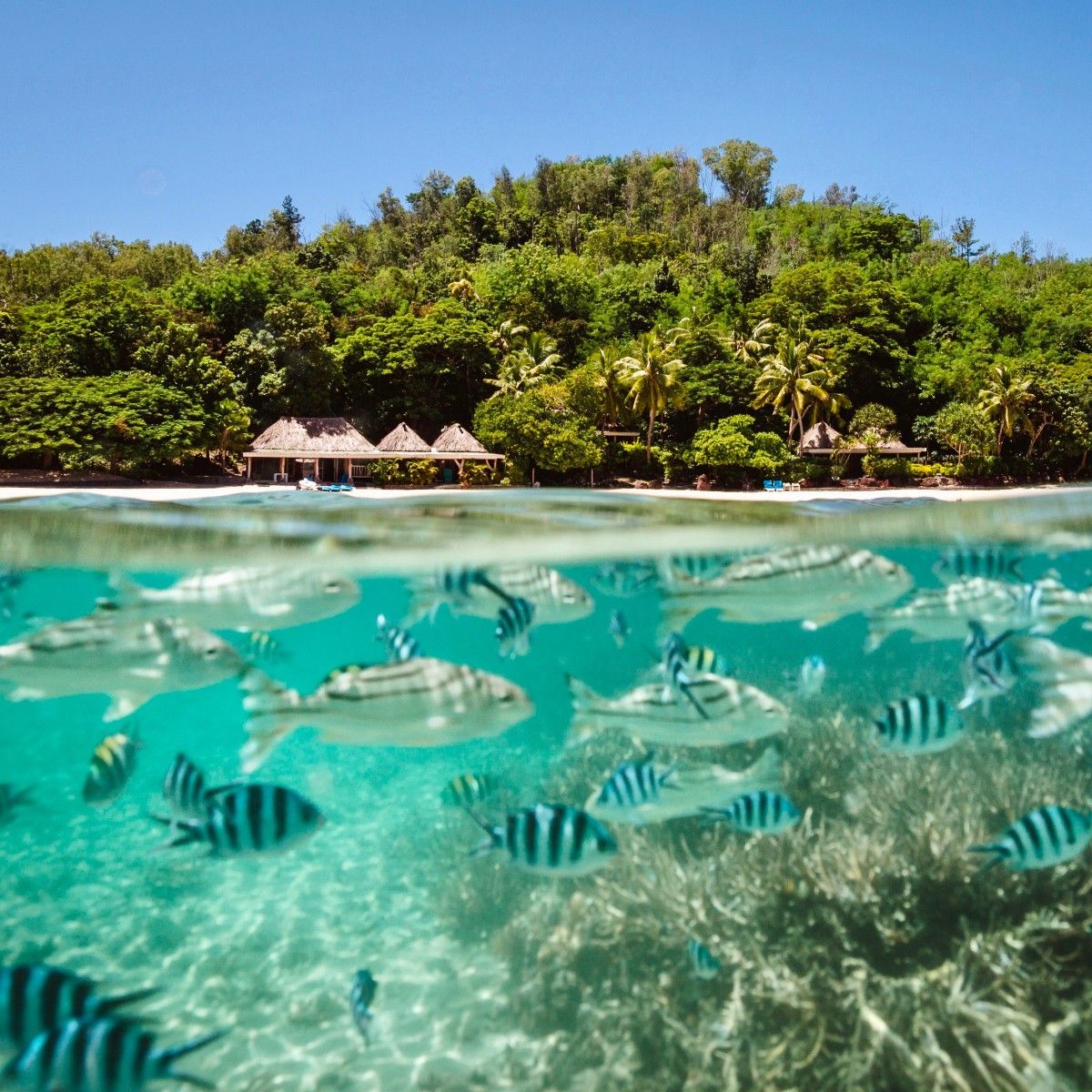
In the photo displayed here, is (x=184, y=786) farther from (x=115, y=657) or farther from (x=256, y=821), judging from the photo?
(x=115, y=657)

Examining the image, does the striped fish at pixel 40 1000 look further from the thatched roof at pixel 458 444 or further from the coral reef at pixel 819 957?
the thatched roof at pixel 458 444

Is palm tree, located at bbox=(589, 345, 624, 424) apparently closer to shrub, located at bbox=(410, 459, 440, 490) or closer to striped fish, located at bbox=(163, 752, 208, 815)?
shrub, located at bbox=(410, 459, 440, 490)

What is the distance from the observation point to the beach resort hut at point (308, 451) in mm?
37562

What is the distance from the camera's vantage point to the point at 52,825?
1105cm

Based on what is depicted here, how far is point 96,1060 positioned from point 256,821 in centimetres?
106

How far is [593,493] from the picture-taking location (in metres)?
12.8

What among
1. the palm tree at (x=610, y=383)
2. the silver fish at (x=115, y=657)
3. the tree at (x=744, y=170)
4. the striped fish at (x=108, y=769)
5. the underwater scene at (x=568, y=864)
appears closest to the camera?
the underwater scene at (x=568, y=864)

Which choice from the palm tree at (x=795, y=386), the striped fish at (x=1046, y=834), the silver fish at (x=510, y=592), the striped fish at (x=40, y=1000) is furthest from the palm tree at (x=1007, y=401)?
the striped fish at (x=40, y=1000)

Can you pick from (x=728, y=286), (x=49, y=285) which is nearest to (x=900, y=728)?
(x=728, y=286)

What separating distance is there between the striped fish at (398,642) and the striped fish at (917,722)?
9.70 feet

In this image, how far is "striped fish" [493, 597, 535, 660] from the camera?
216 inches

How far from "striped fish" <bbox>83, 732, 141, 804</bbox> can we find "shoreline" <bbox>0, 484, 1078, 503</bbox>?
24.4 ft

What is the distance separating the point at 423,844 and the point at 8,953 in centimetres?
382

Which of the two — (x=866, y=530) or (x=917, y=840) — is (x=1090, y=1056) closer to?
(x=917, y=840)
